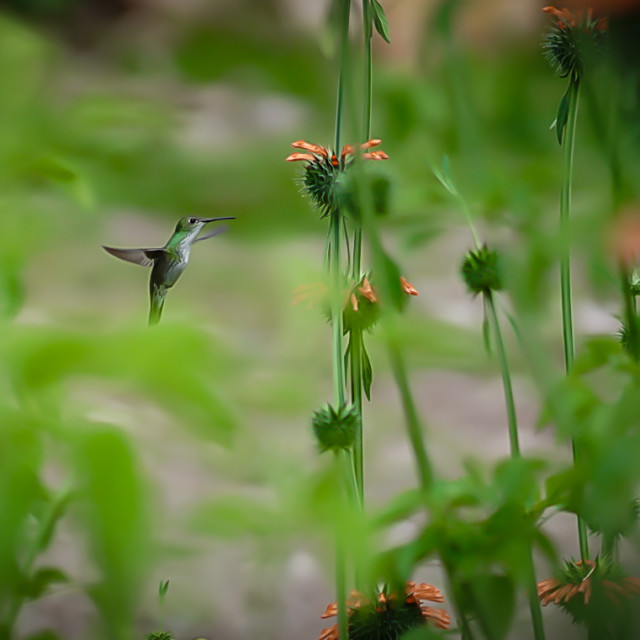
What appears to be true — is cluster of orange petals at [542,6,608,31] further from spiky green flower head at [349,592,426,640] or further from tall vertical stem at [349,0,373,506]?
spiky green flower head at [349,592,426,640]

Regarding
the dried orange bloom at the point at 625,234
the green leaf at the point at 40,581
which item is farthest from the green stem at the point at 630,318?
the green leaf at the point at 40,581

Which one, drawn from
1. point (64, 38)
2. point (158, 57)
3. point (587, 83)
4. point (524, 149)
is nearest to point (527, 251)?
point (587, 83)

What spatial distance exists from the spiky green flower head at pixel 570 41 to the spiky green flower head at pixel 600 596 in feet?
0.55

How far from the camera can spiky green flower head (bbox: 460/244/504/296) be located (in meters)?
0.29

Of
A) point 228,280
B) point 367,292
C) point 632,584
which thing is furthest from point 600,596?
point 228,280

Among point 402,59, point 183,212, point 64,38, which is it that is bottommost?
point 183,212

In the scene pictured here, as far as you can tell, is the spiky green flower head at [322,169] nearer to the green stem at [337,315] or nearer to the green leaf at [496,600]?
the green stem at [337,315]

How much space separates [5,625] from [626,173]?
0.22m

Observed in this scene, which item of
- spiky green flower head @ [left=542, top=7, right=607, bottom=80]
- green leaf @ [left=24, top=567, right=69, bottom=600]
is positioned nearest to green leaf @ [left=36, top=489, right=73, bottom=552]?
green leaf @ [left=24, top=567, right=69, bottom=600]

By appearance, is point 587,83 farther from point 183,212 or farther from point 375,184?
point 183,212

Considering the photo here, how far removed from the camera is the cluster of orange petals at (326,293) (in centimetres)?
27

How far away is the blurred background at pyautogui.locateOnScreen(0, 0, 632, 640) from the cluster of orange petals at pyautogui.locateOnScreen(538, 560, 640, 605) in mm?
79

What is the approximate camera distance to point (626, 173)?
270 mm

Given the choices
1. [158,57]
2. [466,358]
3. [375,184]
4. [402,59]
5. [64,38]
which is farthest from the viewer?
[64,38]
